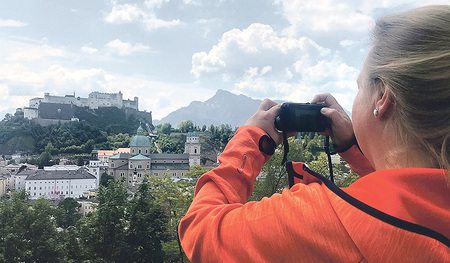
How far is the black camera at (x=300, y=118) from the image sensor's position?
3.08ft

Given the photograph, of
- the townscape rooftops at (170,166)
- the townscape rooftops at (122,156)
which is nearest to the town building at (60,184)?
the townscape rooftops at (122,156)

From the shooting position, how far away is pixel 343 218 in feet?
1.83

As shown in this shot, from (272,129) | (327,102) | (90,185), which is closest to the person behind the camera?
(272,129)

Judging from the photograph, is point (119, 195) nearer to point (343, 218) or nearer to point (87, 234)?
point (87, 234)

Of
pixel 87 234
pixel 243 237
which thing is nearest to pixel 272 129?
pixel 243 237

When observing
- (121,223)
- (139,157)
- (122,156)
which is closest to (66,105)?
(122,156)

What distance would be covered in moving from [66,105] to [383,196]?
226ft

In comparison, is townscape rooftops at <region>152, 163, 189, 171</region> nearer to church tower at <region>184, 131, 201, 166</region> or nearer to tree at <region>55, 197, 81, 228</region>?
church tower at <region>184, 131, 201, 166</region>

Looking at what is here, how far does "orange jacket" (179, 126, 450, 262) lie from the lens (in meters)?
0.54

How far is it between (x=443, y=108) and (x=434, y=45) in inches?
4.4

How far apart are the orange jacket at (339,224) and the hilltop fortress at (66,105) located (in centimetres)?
A: 6660

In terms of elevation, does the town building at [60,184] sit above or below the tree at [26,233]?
below

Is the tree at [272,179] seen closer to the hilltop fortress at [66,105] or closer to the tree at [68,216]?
the tree at [68,216]

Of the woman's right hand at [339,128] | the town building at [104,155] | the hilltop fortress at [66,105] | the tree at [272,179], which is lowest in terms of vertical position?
the town building at [104,155]
